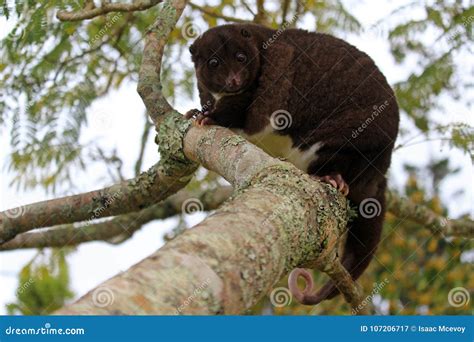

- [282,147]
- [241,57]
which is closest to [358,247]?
[282,147]

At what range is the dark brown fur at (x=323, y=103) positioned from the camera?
5.03 meters

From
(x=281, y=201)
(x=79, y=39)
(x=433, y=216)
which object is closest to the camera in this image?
(x=281, y=201)

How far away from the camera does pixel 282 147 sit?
5.58 metres

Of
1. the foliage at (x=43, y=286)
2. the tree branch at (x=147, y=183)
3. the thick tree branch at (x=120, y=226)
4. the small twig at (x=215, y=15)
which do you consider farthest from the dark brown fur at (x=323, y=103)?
the foliage at (x=43, y=286)

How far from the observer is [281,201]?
10.1 ft

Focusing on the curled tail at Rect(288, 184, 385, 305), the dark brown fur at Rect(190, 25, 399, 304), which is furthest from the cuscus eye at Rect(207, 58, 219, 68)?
the curled tail at Rect(288, 184, 385, 305)

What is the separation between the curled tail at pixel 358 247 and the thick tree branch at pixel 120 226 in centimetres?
166

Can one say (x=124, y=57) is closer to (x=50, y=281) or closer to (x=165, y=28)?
(x=165, y=28)

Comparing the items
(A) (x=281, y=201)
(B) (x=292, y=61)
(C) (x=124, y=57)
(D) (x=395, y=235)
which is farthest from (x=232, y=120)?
(D) (x=395, y=235)

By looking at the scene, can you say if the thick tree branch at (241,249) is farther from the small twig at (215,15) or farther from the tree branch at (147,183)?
the small twig at (215,15)

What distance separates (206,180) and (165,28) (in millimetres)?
2421

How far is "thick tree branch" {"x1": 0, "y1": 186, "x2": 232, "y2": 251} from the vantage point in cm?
668

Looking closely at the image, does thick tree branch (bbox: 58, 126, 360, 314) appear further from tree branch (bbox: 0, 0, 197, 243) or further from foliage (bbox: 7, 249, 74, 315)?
foliage (bbox: 7, 249, 74, 315)

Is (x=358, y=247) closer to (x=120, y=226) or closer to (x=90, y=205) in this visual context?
(x=90, y=205)
